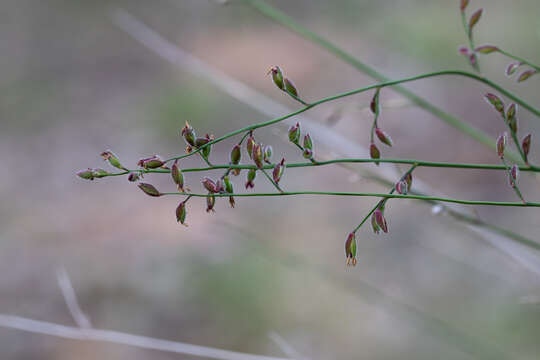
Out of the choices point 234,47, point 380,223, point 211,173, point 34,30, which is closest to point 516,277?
point 211,173

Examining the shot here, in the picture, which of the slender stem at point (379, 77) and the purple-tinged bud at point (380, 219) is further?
the slender stem at point (379, 77)

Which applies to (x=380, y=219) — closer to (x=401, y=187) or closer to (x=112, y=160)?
(x=401, y=187)

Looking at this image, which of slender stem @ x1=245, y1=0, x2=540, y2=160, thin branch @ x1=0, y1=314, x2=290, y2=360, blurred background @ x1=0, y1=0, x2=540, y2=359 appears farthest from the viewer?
blurred background @ x1=0, y1=0, x2=540, y2=359

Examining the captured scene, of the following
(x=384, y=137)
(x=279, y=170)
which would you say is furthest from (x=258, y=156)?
(x=384, y=137)

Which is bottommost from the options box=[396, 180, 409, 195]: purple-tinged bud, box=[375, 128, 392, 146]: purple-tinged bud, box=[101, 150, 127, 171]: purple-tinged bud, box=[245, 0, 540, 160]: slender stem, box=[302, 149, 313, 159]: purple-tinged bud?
box=[101, 150, 127, 171]: purple-tinged bud

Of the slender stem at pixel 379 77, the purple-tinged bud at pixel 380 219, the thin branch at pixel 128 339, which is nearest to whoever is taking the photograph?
the purple-tinged bud at pixel 380 219

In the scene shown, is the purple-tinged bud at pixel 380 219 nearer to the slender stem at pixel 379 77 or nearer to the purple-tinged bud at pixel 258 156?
the purple-tinged bud at pixel 258 156

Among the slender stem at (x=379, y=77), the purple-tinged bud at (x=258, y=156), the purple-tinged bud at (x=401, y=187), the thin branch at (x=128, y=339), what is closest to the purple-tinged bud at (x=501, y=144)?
the purple-tinged bud at (x=401, y=187)

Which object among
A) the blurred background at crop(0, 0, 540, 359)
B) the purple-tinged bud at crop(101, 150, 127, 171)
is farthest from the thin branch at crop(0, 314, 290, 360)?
the purple-tinged bud at crop(101, 150, 127, 171)

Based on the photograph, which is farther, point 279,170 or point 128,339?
point 128,339

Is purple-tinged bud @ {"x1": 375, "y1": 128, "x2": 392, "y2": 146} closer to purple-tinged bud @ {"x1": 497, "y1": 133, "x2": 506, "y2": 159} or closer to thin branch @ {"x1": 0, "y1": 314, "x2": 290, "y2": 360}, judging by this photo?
purple-tinged bud @ {"x1": 497, "y1": 133, "x2": 506, "y2": 159}
